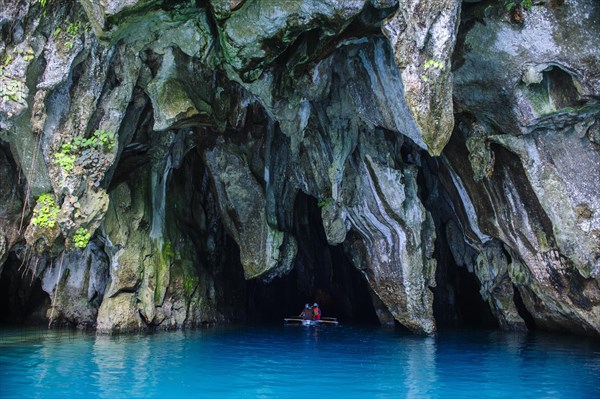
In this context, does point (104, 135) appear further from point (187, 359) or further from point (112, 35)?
point (187, 359)

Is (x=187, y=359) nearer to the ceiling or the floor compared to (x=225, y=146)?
nearer to the floor

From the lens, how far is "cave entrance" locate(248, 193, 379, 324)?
25.4 m

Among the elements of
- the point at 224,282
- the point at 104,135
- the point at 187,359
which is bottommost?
the point at 187,359

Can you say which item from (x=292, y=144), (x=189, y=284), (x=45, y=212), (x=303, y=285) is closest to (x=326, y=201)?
(x=292, y=144)

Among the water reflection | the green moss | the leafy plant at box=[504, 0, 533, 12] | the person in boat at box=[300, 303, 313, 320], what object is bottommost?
the water reflection

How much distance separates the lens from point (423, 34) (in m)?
9.19

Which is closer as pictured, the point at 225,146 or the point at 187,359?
the point at 187,359

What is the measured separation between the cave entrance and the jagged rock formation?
263 inches

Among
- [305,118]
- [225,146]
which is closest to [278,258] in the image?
[225,146]

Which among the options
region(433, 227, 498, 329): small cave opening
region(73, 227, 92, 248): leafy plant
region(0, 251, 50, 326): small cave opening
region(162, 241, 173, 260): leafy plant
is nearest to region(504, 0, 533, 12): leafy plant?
region(73, 227, 92, 248): leafy plant

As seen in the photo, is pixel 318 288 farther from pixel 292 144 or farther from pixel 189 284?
pixel 292 144

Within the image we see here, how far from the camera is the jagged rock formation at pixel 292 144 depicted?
10.6 meters

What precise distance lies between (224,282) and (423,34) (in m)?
14.1

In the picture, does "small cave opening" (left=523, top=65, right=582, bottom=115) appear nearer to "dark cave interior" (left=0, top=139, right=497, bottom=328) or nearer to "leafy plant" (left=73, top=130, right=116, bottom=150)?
"dark cave interior" (left=0, top=139, right=497, bottom=328)
